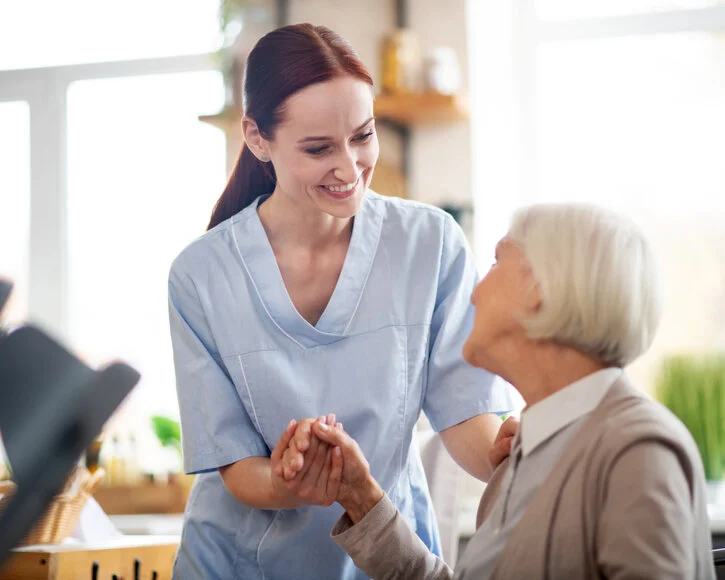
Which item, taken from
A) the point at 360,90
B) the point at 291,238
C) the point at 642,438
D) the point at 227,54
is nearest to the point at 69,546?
the point at 291,238

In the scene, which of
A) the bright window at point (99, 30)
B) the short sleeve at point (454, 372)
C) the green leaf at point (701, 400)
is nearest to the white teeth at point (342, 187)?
the short sleeve at point (454, 372)

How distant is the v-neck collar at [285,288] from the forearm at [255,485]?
220mm

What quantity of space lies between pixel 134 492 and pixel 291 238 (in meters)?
2.36

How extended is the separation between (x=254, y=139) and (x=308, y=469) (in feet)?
2.06

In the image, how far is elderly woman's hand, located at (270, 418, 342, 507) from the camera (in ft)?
4.44

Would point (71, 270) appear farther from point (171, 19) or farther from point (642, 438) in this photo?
point (642, 438)

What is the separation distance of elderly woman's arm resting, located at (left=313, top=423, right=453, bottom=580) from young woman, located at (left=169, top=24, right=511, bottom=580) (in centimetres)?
14

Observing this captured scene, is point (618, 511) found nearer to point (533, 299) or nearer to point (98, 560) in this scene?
point (533, 299)

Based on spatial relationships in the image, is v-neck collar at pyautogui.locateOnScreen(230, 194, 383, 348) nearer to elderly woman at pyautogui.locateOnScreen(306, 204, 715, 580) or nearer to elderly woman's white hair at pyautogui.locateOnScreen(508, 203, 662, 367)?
elderly woman at pyautogui.locateOnScreen(306, 204, 715, 580)

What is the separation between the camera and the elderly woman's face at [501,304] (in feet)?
4.18

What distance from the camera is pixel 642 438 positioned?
1047 mm

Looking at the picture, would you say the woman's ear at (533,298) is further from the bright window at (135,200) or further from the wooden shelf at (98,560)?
the bright window at (135,200)

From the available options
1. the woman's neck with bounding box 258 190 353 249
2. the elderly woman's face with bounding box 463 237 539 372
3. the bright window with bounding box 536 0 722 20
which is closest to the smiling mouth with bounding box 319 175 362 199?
the woman's neck with bounding box 258 190 353 249

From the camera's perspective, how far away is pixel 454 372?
1635mm
